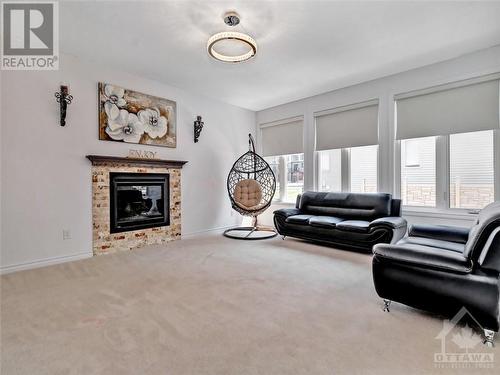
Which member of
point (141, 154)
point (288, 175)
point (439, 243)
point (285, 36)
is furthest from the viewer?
point (288, 175)

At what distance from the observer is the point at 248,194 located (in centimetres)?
525

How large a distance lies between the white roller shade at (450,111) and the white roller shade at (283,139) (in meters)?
1.93

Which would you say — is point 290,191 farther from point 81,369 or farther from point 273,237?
point 81,369

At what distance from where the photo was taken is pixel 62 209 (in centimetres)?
342

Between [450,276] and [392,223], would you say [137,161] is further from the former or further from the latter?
[450,276]

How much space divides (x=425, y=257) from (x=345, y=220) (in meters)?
2.32

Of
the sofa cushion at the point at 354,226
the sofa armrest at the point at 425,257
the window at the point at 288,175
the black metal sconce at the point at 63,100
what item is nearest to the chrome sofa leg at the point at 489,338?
the sofa armrest at the point at 425,257

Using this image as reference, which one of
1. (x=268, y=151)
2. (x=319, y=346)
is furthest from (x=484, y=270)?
(x=268, y=151)

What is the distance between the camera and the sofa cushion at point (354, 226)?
364 cm

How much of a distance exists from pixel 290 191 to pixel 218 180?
1.67m

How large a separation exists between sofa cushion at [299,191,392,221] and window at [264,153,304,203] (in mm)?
732

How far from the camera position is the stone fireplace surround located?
12.2ft

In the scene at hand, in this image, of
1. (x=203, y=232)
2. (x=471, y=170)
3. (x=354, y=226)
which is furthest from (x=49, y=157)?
(x=471, y=170)

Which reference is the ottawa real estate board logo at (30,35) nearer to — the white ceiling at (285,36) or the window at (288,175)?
the white ceiling at (285,36)
